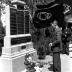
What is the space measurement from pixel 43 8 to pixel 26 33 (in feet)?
21.9

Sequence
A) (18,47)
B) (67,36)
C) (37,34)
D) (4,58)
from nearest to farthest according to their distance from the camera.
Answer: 1. (4,58)
2. (18,47)
3. (37,34)
4. (67,36)

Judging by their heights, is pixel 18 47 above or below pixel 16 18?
below

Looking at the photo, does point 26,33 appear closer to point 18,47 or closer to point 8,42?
point 18,47

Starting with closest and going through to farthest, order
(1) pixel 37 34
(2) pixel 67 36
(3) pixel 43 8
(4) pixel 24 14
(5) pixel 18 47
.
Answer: (3) pixel 43 8 → (5) pixel 18 47 → (4) pixel 24 14 → (1) pixel 37 34 → (2) pixel 67 36

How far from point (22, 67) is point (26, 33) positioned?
2.31 m

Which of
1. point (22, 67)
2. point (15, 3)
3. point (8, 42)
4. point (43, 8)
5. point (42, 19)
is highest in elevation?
point (15, 3)

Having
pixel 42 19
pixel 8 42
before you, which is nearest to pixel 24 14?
pixel 8 42

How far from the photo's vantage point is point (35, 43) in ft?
37.3

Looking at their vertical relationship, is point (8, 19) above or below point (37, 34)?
above

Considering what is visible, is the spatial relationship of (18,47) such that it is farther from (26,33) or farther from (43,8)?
(43,8)

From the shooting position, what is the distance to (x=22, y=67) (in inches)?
295

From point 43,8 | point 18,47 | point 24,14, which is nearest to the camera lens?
point 43,8

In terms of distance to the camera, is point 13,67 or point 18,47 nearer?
point 13,67

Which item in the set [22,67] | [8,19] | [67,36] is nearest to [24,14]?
[8,19]
